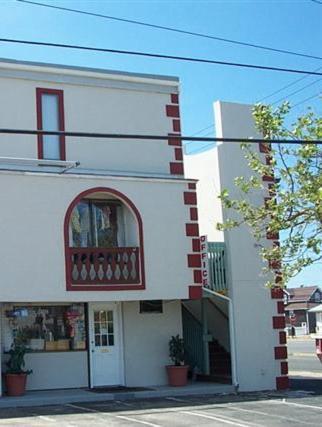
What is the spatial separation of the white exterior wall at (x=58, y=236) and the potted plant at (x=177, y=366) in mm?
1568

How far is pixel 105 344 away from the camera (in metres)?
20.7

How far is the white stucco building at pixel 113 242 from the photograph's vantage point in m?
18.8

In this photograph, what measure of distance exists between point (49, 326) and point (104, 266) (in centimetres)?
238

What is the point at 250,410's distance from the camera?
53.7 ft

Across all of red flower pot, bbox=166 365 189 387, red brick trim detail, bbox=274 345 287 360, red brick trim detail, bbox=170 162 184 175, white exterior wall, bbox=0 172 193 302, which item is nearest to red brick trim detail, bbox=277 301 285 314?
red brick trim detail, bbox=274 345 287 360

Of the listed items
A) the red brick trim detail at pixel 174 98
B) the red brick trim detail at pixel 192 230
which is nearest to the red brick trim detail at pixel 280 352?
the red brick trim detail at pixel 192 230

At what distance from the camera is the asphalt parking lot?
1459cm

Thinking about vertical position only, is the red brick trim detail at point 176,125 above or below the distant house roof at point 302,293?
above

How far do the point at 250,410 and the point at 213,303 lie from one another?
23.0 feet

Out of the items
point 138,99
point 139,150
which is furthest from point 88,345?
point 138,99

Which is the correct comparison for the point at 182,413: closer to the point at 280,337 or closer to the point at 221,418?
the point at 221,418

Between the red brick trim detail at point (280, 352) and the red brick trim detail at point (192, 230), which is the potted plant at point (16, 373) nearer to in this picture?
the red brick trim detail at point (192, 230)

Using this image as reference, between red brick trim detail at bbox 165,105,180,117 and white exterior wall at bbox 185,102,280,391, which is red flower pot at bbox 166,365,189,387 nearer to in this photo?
white exterior wall at bbox 185,102,280,391

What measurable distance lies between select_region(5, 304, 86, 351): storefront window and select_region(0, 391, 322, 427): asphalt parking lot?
2858 millimetres
